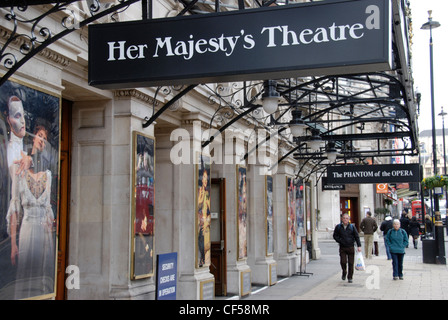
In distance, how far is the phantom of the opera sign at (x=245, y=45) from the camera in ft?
18.1

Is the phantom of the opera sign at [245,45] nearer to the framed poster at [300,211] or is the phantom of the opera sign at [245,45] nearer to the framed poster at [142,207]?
the framed poster at [142,207]

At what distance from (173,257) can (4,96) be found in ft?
9.36

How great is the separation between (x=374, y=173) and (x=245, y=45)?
1410 cm

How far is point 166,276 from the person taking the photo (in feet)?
24.8

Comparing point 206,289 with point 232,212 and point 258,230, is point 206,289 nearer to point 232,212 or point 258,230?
point 232,212

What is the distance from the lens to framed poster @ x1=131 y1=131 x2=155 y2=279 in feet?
29.8

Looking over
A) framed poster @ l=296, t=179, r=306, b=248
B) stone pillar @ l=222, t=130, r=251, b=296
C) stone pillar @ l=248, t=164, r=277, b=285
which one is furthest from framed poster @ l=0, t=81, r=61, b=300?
framed poster @ l=296, t=179, r=306, b=248

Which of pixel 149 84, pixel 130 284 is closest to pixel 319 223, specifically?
pixel 130 284

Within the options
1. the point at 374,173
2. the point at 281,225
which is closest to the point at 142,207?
the point at 281,225

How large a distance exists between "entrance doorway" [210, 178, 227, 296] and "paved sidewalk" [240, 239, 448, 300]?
25.6 inches

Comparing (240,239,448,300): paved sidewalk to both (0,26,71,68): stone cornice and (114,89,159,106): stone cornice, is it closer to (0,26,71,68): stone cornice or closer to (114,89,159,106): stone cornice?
(114,89,159,106): stone cornice

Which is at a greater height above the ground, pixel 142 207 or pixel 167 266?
pixel 142 207

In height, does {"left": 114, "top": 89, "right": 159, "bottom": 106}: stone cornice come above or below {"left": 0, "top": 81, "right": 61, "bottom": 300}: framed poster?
above
